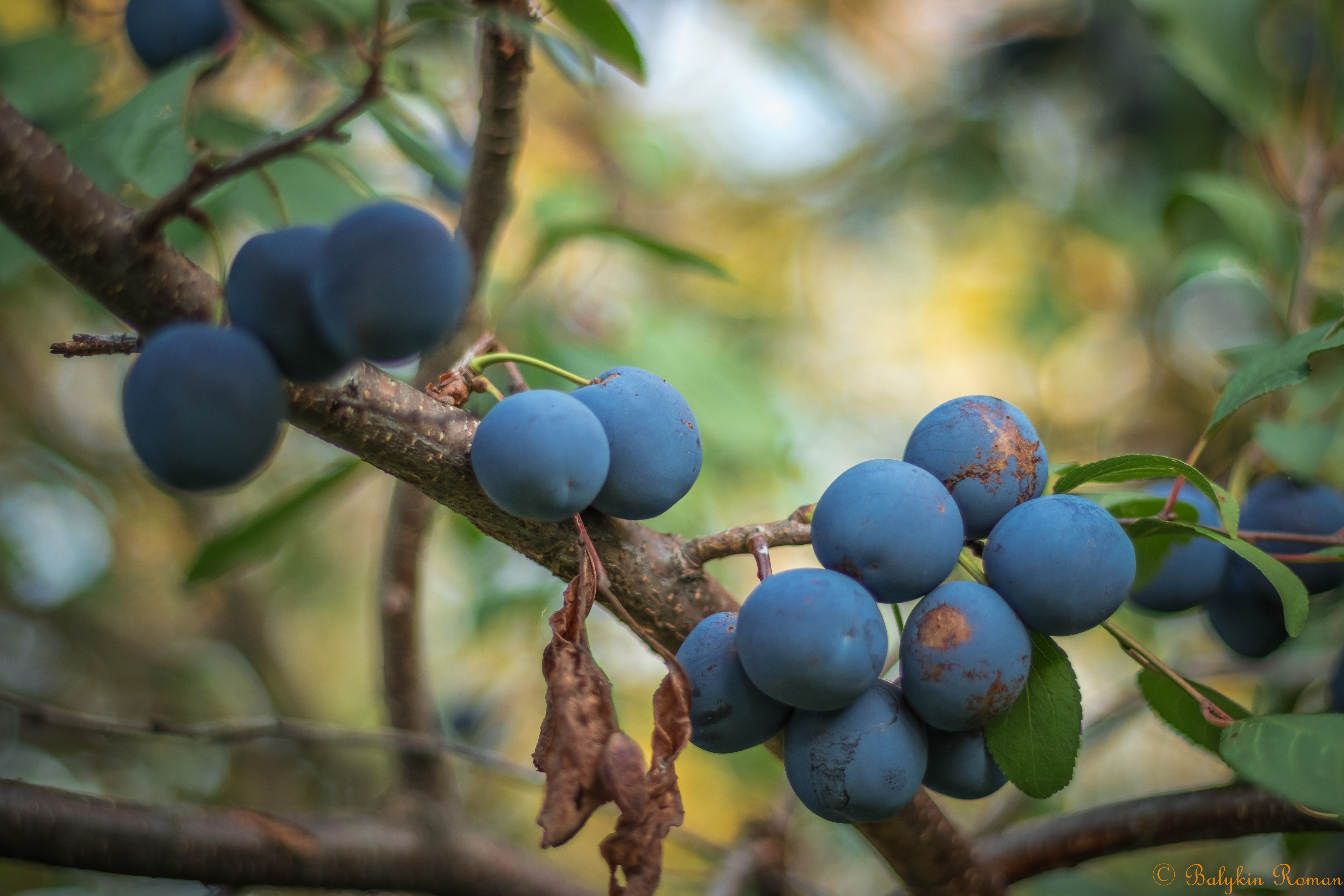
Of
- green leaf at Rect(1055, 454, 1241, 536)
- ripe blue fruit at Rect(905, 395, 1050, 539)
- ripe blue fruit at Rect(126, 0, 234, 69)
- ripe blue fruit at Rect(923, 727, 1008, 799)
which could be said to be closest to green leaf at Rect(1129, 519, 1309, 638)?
green leaf at Rect(1055, 454, 1241, 536)

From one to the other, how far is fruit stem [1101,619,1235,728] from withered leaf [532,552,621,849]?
41 centimetres

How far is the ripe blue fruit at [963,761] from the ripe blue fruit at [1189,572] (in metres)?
0.39

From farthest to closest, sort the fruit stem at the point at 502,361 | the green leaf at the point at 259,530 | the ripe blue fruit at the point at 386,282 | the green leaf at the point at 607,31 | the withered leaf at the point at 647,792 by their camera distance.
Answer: the green leaf at the point at 259,530, the green leaf at the point at 607,31, the fruit stem at the point at 502,361, the withered leaf at the point at 647,792, the ripe blue fruit at the point at 386,282

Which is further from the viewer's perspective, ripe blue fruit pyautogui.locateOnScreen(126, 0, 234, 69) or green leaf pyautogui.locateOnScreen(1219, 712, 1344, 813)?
ripe blue fruit pyautogui.locateOnScreen(126, 0, 234, 69)

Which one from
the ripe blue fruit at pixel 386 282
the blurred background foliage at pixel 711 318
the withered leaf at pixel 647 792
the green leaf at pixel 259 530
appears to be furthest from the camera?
the blurred background foliage at pixel 711 318

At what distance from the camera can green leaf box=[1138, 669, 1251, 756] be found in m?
0.80

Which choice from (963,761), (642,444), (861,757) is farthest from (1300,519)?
(642,444)

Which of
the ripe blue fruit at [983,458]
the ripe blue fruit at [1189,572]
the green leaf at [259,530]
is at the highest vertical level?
the ripe blue fruit at [1189,572]

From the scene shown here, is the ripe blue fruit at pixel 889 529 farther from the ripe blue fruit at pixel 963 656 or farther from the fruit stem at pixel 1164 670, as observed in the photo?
the fruit stem at pixel 1164 670

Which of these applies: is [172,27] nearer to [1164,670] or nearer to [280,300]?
[280,300]

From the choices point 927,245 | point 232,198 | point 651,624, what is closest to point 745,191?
point 927,245

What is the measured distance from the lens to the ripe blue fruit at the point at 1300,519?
3.26 ft

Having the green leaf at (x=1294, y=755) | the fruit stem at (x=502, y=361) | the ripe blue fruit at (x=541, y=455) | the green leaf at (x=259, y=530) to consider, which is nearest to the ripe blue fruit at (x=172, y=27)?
the green leaf at (x=259, y=530)

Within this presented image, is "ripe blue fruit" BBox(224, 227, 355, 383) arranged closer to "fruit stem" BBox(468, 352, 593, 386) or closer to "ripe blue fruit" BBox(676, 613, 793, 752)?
"fruit stem" BBox(468, 352, 593, 386)
